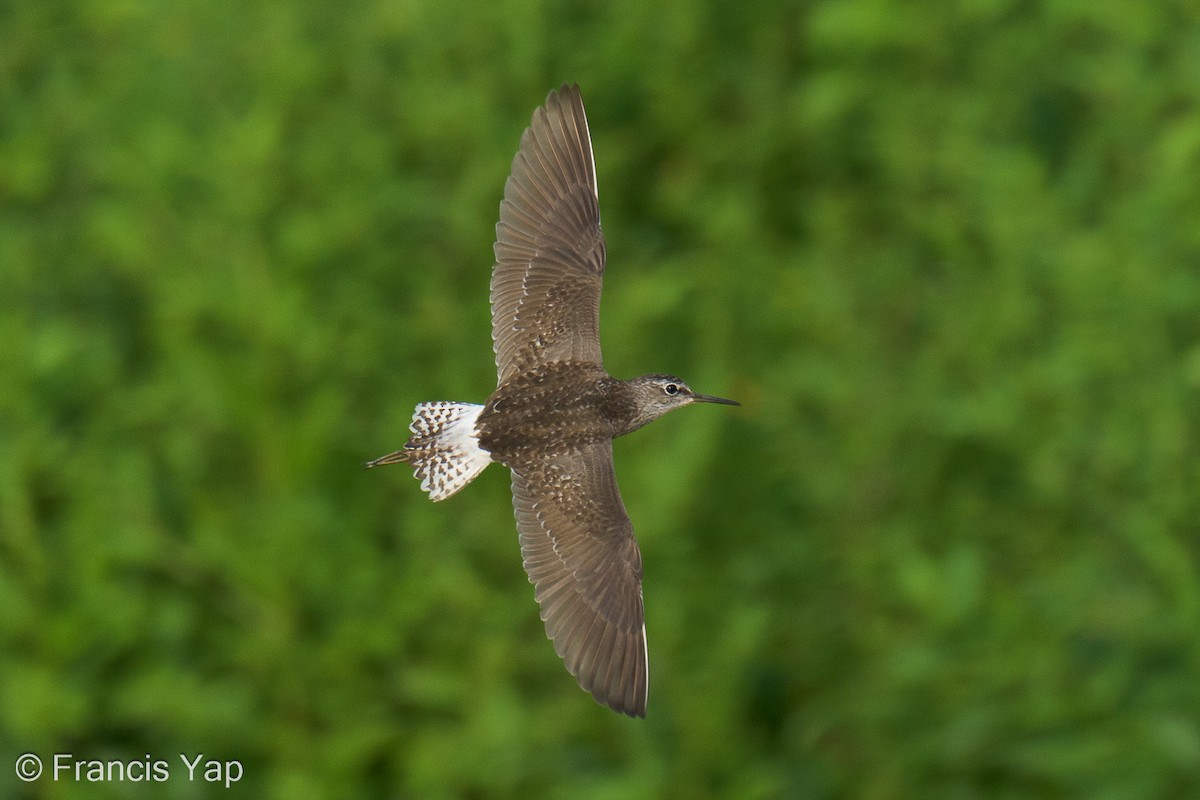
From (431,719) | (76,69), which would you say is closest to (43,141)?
(76,69)

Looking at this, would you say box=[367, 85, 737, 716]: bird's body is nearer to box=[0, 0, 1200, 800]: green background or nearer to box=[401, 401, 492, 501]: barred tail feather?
box=[401, 401, 492, 501]: barred tail feather

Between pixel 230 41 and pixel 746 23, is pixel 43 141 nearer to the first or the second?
pixel 230 41

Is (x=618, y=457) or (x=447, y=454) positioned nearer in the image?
(x=447, y=454)

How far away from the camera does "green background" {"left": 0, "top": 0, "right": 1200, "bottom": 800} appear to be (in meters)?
5.13

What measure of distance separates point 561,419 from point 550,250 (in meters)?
0.68

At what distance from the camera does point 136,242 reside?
5.86 metres

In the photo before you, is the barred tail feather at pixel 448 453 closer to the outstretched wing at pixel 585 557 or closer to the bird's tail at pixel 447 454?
the bird's tail at pixel 447 454

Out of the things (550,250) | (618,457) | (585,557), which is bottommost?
(585,557)

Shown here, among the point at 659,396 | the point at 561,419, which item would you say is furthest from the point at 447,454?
the point at 659,396

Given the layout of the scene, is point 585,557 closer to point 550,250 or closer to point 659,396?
point 659,396

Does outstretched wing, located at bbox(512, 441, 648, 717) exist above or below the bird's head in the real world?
below

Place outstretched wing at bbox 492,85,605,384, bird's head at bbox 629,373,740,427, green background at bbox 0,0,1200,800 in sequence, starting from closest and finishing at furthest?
bird's head at bbox 629,373,740,427 < outstretched wing at bbox 492,85,605,384 < green background at bbox 0,0,1200,800

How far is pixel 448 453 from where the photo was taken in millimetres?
3816

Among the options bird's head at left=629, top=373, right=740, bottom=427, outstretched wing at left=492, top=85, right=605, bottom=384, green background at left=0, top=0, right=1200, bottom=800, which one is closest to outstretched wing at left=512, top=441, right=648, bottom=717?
bird's head at left=629, top=373, right=740, bottom=427
